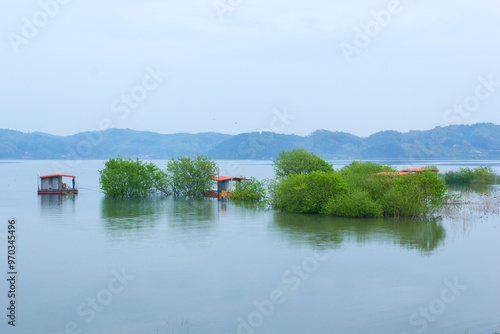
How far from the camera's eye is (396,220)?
30172mm

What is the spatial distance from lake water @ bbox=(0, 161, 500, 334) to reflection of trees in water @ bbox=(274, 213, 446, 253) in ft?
0.37

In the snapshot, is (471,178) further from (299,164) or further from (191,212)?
(191,212)

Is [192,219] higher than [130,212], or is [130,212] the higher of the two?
[130,212]

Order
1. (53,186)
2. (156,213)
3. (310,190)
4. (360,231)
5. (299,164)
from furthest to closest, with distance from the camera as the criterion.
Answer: (53,186)
(299,164)
(156,213)
(310,190)
(360,231)

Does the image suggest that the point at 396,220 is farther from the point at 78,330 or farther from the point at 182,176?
the point at 182,176

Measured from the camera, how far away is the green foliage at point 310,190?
32219 millimetres

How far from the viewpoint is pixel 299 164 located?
43938 mm

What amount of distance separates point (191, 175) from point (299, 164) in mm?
11671

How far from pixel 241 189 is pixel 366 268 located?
26037 mm

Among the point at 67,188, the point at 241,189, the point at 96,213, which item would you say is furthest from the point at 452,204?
the point at 67,188

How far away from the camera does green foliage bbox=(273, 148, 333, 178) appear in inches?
1713

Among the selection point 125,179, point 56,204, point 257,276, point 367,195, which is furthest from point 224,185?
point 257,276

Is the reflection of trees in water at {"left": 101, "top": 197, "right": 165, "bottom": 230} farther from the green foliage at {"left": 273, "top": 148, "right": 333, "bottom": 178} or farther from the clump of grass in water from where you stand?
the clump of grass in water

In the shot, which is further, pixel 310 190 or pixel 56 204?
pixel 56 204
